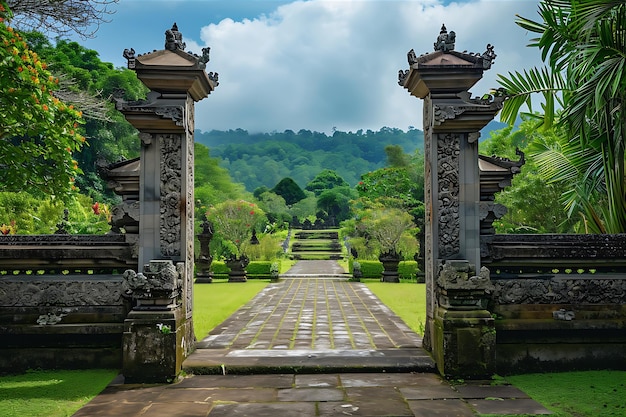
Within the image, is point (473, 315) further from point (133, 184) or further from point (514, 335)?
point (133, 184)

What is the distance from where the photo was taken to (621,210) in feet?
25.0

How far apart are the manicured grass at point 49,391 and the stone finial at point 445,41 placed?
539cm

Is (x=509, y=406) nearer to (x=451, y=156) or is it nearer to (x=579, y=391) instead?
(x=579, y=391)

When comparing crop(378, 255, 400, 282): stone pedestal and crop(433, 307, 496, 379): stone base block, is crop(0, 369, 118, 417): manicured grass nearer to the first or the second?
crop(433, 307, 496, 379): stone base block

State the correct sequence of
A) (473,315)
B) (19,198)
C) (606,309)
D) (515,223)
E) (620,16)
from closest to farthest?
1. (473,315)
2. (606,309)
3. (620,16)
4. (19,198)
5. (515,223)

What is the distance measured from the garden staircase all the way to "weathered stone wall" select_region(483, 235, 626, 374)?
113ft

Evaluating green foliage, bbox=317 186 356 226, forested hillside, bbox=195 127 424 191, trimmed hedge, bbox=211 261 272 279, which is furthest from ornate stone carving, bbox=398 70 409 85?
forested hillside, bbox=195 127 424 191

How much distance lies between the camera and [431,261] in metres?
6.31

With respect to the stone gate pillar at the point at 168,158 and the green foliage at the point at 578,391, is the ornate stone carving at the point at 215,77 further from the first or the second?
the green foliage at the point at 578,391

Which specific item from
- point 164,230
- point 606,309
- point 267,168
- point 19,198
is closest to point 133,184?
point 164,230

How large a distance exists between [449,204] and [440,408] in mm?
2426

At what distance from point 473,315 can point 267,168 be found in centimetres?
11841

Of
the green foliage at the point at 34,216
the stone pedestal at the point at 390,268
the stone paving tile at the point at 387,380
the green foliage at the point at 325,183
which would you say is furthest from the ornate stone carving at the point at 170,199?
the green foliage at the point at 325,183

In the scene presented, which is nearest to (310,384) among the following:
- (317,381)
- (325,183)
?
(317,381)
